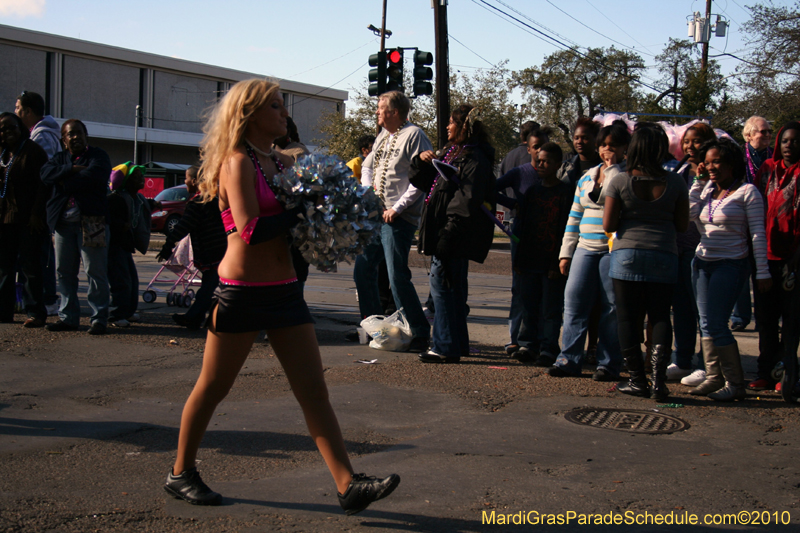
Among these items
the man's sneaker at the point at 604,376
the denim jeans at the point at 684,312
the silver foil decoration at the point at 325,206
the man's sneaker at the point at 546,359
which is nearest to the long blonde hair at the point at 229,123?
the silver foil decoration at the point at 325,206

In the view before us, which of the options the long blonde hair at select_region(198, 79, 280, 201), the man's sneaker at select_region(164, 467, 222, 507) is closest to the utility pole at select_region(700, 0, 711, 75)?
the long blonde hair at select_region(198, 79, 280, 201)

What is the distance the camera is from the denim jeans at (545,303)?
268 inches

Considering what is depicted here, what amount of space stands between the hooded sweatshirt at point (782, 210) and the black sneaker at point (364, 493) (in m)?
4.07

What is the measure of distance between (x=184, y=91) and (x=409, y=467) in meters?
56.9

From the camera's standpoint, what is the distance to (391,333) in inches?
287

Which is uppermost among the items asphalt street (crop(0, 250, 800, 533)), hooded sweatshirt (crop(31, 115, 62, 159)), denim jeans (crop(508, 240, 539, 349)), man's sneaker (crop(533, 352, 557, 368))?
hooded sweatshirt (crop(31, 115, 62, 159))

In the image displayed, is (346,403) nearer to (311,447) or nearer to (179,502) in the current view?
(311,447)

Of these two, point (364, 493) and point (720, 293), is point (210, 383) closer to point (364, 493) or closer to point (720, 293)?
point (364, 493)

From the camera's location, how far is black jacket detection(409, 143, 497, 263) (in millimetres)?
6477

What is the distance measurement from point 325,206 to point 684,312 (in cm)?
414

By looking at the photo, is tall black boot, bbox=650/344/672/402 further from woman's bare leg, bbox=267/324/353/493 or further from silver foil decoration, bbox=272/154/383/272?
woman's bare leg, bbox=267/324/353/493

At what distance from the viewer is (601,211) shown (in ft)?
20.1

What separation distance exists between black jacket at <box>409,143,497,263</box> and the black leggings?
4.54 feet

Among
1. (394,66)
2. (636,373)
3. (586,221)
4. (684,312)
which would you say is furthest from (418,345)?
(394,66)
